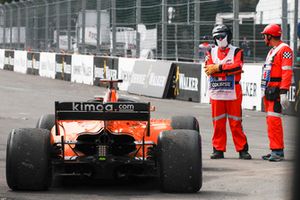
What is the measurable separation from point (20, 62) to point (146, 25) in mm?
15049

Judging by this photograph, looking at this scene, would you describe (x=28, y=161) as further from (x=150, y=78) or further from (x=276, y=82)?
(x=150, y=78)

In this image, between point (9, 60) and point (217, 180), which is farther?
point (9, 60)

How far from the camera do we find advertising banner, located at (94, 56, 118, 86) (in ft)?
94.5

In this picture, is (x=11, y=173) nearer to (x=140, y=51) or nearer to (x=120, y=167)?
(x=120, y=167)

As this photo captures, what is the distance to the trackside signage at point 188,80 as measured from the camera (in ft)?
74.1

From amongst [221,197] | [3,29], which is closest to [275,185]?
[221,197]

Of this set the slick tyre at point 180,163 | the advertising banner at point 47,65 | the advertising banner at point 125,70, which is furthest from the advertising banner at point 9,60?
the slick tyre at point 180,163

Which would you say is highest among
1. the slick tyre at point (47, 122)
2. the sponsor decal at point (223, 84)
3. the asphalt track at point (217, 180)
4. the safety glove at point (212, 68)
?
the safety glove at point (212, 68)

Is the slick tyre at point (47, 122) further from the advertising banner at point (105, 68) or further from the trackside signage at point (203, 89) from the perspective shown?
the advertising banner at point (105, 68)

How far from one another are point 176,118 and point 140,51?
19.3 m

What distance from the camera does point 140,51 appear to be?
28297 millimetres

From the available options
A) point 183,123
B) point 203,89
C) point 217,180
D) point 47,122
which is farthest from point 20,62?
point 217,180

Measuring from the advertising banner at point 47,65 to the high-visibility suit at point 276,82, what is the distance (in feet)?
84.7

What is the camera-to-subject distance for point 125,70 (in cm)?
2778
